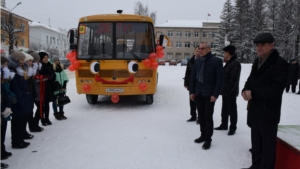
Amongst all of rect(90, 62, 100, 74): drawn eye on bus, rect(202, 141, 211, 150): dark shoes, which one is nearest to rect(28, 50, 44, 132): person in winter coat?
rect(90, 62, 100, 74): drawn eye on bus

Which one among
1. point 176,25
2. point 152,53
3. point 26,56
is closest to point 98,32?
point 152,53

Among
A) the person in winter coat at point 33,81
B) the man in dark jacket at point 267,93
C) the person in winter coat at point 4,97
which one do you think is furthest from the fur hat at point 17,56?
the man in dark jacket at point 267,93

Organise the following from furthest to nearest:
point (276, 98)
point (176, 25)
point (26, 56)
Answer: point (176, 25) < point (26, 56) < point (276, 98)

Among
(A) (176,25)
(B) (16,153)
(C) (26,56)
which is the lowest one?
(B) (16,153)

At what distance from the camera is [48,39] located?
62.8 m

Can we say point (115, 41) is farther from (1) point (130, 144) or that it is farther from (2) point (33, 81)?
(1) point (130, 144)

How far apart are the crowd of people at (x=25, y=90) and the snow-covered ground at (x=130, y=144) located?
260 millimetres

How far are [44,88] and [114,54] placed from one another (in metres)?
2.59

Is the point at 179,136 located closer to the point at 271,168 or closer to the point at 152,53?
the point at 271,168

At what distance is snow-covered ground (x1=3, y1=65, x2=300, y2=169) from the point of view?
4164 mm

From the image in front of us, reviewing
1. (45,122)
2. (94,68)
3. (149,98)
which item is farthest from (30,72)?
(149,98)

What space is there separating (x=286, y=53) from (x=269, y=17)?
7.89 m

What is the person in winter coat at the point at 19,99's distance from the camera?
15.2 feet

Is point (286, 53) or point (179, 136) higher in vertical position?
point (286, 53)
